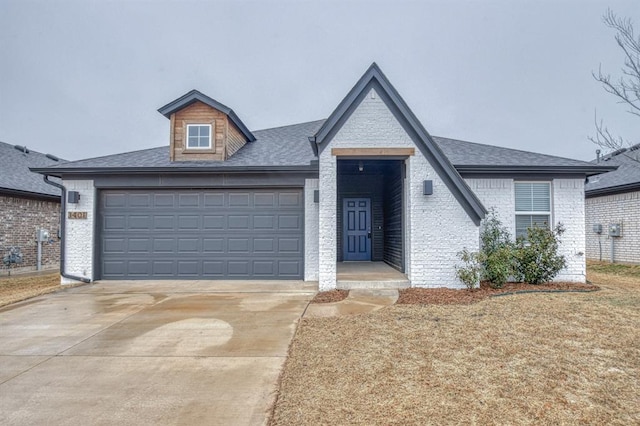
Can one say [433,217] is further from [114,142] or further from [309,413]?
[114,142]

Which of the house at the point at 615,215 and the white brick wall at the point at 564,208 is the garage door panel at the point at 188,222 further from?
the house at the point at 615,215

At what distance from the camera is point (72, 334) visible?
5328 mm

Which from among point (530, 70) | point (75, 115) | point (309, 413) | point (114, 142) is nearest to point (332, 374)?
point (309, 413)

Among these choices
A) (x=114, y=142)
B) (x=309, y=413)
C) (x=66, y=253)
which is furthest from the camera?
(x=114, y=142)

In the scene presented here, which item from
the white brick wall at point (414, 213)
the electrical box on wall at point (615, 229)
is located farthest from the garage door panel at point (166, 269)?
the electrical box on wall at point (615, 229)

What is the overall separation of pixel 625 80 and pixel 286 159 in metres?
7.83

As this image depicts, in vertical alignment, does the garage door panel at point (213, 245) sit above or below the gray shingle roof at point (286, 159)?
below

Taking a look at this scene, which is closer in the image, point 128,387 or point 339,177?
point 128,387

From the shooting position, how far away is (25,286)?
9.99 m

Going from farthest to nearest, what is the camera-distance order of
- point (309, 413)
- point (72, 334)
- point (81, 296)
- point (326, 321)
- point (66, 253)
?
point (66, 253) → point (81, 296) → point (326, 321) → point (72, 334) → point (309, 413)

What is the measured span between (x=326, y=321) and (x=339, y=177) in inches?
318

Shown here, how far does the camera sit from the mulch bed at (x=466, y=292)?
6887 millimetres

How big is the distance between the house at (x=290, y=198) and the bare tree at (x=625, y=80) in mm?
2049

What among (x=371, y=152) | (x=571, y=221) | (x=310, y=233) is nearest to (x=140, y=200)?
(x=310, y=233)
